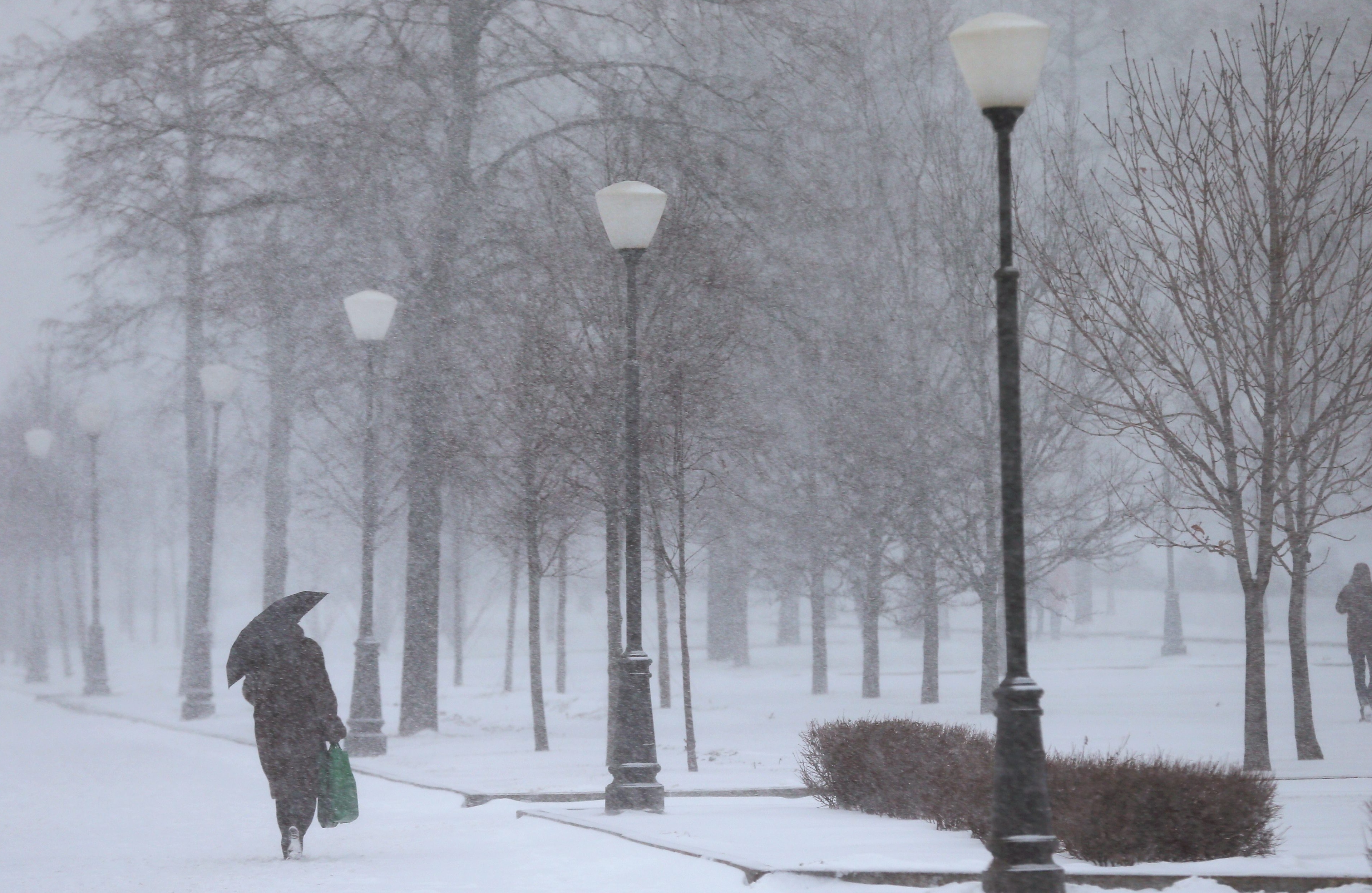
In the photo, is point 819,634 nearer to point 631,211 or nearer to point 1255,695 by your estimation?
point 1255,695

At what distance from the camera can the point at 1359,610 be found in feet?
65.0

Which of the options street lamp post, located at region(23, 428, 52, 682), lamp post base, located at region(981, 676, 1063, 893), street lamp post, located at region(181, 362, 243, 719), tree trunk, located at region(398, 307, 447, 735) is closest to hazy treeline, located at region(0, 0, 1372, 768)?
tree trunk, located at region(398, 307, 447, 735)

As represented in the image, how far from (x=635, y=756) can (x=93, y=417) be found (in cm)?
2201

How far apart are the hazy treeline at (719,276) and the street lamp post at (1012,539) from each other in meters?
6.90

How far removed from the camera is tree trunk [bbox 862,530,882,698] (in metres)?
26.0

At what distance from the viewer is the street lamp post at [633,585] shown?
12070 millimetres

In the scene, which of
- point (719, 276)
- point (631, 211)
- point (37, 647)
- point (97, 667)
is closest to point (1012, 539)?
point (631, 211)

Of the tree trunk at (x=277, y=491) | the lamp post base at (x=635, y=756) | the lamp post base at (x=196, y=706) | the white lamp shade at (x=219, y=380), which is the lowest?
the lamp post base at (x=196, y=706)

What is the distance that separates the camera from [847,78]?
24.1 meters

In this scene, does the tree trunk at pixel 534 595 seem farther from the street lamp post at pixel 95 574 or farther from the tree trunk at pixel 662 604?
the street lamp post at pixel 95 574

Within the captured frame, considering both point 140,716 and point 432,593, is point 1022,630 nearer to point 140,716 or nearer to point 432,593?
point 432,593

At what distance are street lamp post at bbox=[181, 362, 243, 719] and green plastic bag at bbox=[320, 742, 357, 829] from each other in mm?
15515

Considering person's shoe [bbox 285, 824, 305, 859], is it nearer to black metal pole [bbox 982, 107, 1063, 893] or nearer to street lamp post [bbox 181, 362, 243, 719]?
black metal pole [bbox 982, 107, 1063, 893]

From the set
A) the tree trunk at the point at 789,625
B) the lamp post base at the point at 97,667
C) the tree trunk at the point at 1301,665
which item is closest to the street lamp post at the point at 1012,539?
the tree trunk at the point at 1301,665
